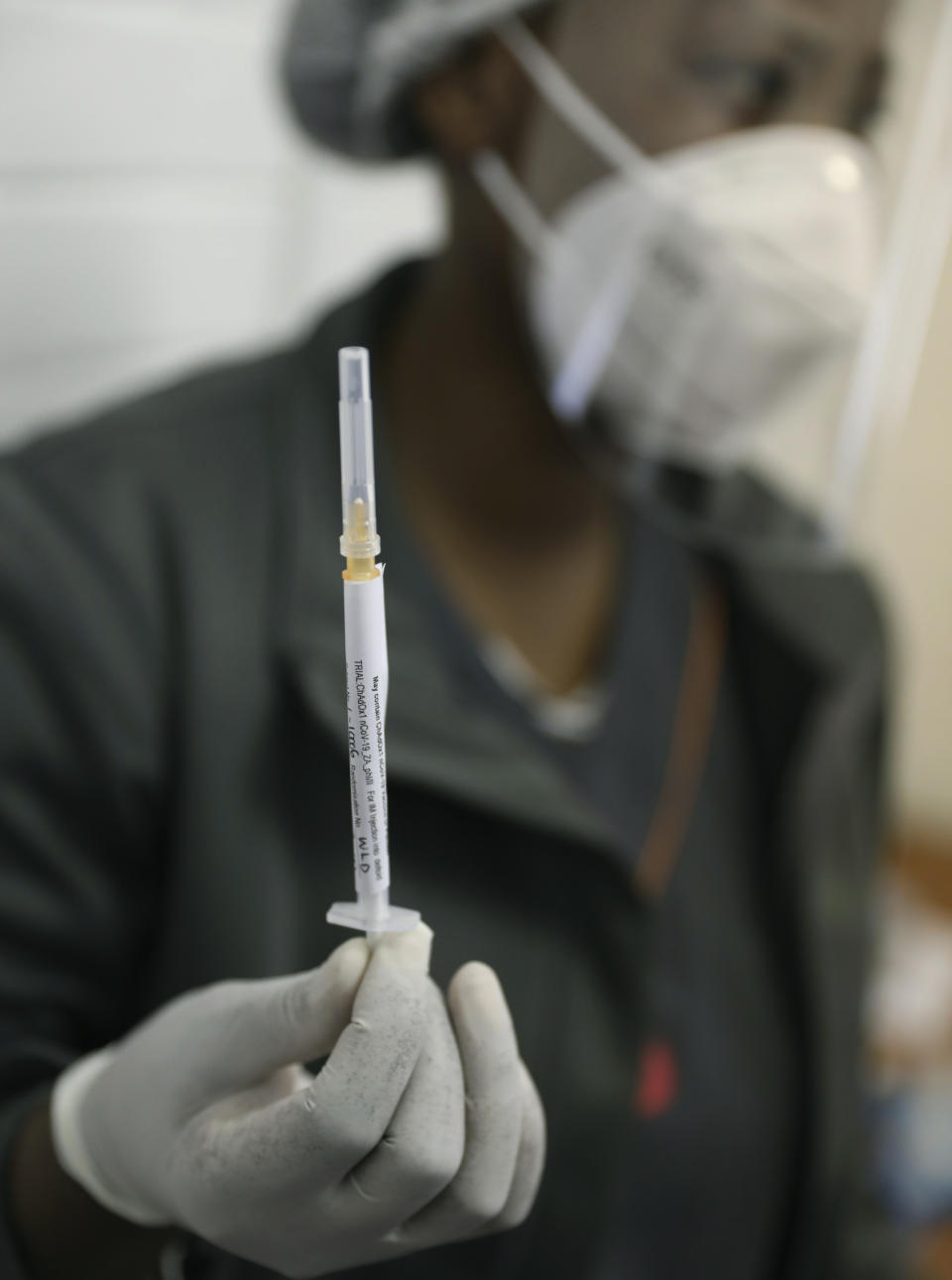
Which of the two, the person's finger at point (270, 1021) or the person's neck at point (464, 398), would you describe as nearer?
the person's finger at point (270, 1021)

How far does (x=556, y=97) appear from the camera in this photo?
26.0 inches

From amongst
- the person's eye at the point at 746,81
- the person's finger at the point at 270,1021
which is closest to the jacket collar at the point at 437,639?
the person's finger at the point at 270,1021

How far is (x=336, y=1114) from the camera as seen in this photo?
0.29 meters

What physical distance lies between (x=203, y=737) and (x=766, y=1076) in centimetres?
40

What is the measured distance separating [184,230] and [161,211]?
0.03 meters

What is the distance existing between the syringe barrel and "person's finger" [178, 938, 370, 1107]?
0.10 m

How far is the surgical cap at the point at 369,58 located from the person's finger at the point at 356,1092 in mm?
558

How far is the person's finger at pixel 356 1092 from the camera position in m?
0.29

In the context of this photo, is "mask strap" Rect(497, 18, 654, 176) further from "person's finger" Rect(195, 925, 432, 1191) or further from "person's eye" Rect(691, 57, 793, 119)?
"person's finger" Rect(195, 925, 432, 1191)

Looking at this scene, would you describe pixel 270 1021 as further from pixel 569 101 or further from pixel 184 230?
pixel 184 230

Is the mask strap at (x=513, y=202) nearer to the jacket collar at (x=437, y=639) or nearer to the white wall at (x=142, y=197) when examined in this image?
the jacket collar at (x=437, y=639)

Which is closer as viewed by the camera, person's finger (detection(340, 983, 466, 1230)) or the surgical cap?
person's finger (detection(340, 983, 466, 1230))

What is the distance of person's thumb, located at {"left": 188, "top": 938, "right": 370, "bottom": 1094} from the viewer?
11.6 inches

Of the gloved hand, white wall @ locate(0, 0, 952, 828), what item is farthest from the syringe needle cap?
white wall @ locate(0, 0, 952, 828)
